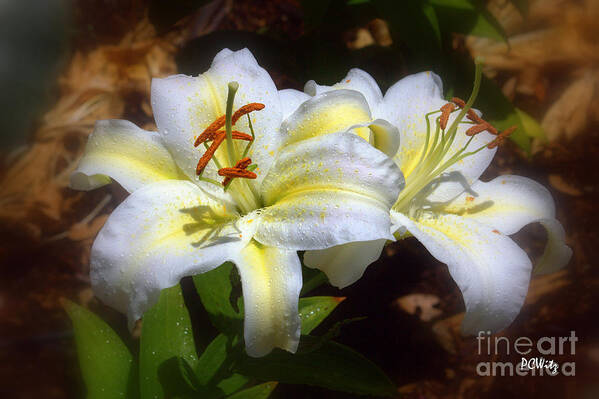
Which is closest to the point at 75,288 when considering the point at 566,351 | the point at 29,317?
the point at 29,317

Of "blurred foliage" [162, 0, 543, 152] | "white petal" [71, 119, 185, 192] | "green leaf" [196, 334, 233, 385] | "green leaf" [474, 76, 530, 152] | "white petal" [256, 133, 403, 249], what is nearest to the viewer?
"white petal" [256, 133, 403, 249]

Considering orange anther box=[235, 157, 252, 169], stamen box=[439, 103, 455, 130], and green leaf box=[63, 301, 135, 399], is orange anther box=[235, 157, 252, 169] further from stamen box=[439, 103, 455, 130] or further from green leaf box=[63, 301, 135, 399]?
green leaf box=[63, 301, 135, 399]

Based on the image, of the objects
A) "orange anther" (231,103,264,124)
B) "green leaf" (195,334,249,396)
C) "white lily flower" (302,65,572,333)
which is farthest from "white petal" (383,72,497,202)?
"green leaf" (195,334,249,396)

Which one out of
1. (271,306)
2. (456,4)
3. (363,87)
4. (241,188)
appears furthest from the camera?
(456,4)

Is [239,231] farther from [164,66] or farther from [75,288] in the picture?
[164,66]

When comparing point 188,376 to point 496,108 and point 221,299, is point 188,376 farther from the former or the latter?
point 496,108

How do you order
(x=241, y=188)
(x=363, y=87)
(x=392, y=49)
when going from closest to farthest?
(x=241, y=188)
(x=363, y=87)
(x=392, y=49)

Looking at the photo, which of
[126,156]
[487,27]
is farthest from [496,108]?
[126,156]
